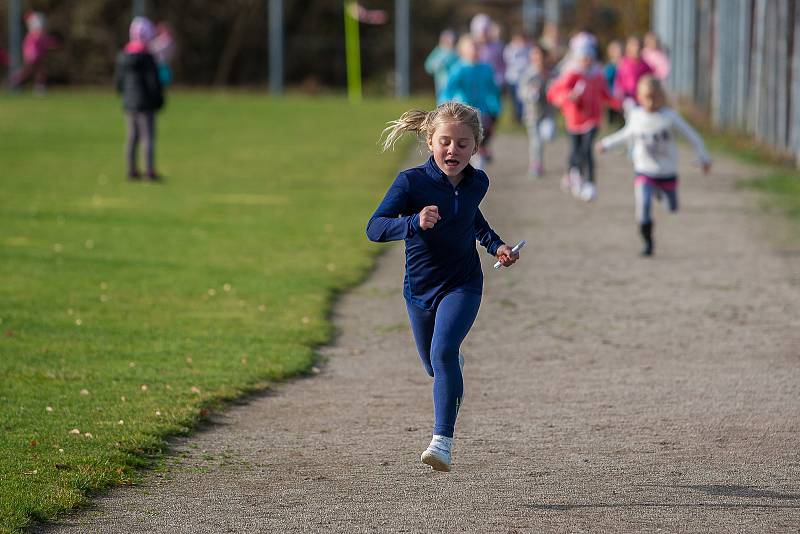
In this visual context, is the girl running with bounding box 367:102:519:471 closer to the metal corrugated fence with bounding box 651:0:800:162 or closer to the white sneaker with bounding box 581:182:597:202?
the white sneaker with bounding box 581:182:597:202

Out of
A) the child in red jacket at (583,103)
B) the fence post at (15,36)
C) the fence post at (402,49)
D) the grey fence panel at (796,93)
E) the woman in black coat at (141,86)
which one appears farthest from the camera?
Result: the fence post at (402,49)

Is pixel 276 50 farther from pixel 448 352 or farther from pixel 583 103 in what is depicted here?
pixel 448 352

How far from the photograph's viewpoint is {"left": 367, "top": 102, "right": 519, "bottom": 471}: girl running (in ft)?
20.4

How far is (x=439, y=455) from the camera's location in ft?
19.8

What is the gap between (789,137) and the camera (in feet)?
74.4

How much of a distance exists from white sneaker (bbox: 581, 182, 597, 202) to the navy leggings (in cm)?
1205

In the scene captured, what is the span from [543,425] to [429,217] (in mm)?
1967

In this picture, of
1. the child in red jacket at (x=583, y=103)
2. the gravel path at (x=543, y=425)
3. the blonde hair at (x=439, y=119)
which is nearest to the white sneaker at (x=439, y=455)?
the gravel path at (x=543, y=425)

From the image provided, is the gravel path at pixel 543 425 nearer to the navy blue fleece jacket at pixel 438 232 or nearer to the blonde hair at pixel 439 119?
the navy blue fleece jacket at pixel 438 232

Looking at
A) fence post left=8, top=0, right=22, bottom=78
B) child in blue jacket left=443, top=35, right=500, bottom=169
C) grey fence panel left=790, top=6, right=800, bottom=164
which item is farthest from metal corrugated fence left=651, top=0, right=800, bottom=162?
fence post left=8, top=0, right=22, bottom=78

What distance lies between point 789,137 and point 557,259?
1040 centimetres

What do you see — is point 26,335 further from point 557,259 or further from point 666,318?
point 557,259

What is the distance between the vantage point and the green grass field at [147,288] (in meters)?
7.03

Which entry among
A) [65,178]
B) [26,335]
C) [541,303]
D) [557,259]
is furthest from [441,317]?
[65,178]
